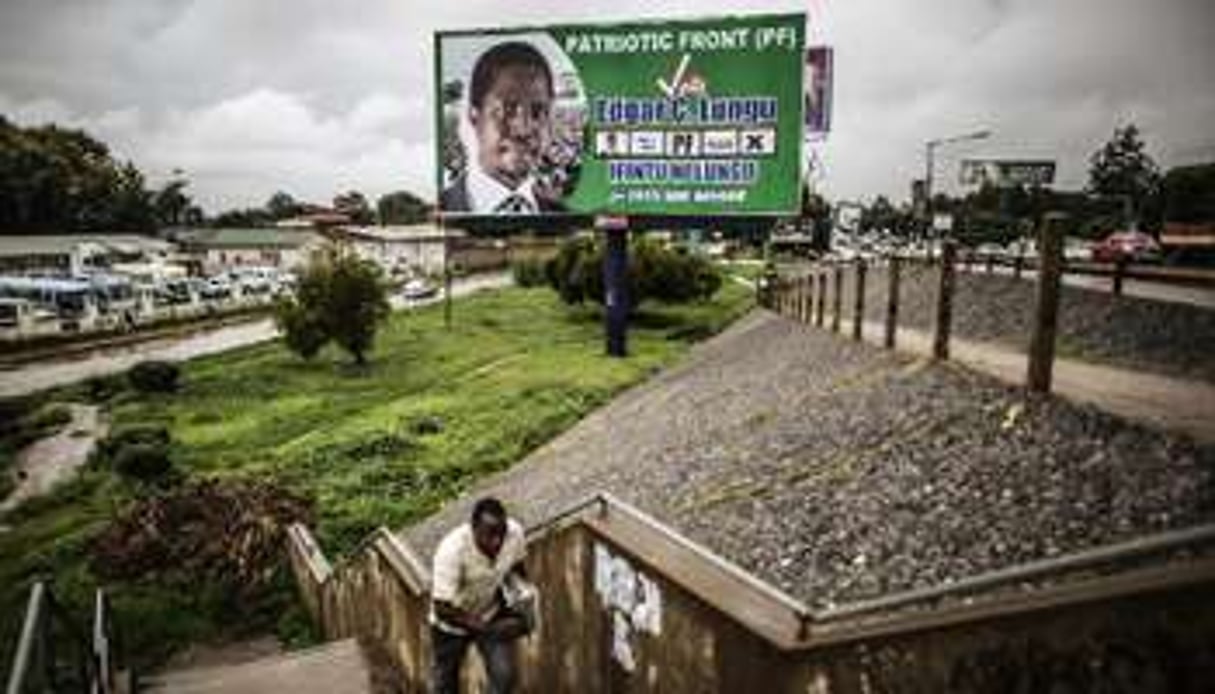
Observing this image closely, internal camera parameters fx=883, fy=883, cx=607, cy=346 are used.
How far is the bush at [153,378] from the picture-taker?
3019 cm

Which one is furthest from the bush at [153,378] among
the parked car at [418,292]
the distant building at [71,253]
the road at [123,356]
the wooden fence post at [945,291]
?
the distant building at [71,253]

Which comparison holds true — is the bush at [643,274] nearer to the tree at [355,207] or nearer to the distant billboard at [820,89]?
the distant billboard at [820,89]

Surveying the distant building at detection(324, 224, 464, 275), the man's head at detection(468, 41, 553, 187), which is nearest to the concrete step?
the man's head at detection(468, 41, 553, 187)

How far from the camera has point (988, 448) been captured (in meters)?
8.06

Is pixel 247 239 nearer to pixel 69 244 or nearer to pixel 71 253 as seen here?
pixel 69 244

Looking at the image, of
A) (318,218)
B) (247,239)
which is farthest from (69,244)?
(318,218)

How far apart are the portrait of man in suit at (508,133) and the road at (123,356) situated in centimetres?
1753

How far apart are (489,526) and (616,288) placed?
24469mm

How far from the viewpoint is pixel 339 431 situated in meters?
22.9

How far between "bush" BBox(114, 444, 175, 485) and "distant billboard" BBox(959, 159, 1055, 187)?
1436 inches

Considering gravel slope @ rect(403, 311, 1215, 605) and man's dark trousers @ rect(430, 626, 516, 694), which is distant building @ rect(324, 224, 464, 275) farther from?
man's dark trousers @ rect(430, 626, 516, 694)

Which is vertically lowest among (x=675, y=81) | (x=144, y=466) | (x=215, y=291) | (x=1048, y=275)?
(x=144, y=466)

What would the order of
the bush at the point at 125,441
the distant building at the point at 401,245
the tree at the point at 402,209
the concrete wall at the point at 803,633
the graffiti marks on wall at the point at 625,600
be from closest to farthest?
the concrete wall at the point at 803,633, the graffiti marks on wall at the point at 625,600, the bush at the point at 125,441, the distant building at the point at 401,245, the tree at the point at 402,209

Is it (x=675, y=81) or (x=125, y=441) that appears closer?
(x=125, y=441)
